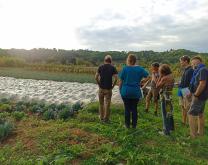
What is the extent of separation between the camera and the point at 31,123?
9.77 meters

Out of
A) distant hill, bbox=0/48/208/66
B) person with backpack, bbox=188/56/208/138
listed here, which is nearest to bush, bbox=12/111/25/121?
person with backpack, bbox=188/56/208/138

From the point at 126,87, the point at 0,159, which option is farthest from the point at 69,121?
the point at 0,159

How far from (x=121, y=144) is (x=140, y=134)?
0.92 metres

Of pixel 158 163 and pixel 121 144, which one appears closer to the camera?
pixel 158 163

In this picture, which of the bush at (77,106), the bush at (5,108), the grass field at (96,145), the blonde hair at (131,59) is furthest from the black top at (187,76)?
the bush at (5,108)

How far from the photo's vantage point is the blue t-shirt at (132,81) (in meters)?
8.77

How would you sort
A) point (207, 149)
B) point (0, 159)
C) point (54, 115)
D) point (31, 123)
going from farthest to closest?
point (54, 115) → point (31, 123) → point (207, 149) → point (0, 159)

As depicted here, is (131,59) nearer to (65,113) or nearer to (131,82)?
(131,82)

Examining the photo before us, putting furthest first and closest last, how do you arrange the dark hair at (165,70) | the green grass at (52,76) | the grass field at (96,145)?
the green grass at (52,76) < the dark hair at (165,70) < the grass field at (96,145)

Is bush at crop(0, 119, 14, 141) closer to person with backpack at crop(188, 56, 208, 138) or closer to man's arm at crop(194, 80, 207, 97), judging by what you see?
person with backpack at crop(188, 56, 208, 138)

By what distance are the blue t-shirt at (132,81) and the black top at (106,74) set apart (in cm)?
92

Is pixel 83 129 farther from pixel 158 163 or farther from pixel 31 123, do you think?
pixel 158 163

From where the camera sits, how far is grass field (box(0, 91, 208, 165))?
7145 mm

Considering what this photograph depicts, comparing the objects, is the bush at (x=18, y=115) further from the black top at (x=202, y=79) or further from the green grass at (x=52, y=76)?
the green grass at (x=52, y=76)
